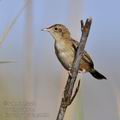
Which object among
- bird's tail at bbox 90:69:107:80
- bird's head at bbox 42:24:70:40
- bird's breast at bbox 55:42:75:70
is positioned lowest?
bird's tail at bbox 90:69:107:80

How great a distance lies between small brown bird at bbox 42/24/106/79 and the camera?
2.34ft

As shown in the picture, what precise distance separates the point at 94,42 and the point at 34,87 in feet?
0.48

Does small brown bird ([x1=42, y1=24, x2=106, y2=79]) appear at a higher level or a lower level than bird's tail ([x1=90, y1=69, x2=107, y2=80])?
higher

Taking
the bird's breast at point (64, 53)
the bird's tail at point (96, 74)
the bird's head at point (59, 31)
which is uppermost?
the bird's head at point (59, 31)

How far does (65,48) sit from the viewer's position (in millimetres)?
735

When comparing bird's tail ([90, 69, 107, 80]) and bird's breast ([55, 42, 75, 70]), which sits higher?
bird's breast ([55, 42, 75, 70])

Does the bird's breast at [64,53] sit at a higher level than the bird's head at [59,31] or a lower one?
lower

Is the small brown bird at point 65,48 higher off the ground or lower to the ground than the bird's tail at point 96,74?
higher

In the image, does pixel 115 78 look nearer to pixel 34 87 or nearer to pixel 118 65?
pixel 118 65

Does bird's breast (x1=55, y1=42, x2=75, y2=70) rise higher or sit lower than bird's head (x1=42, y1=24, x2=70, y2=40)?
lower

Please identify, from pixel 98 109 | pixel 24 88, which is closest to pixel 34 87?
pixel 24 88

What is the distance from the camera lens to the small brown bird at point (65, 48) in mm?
713

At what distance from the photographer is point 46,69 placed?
0.78 meters

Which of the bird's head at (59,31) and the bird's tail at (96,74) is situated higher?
the bird's head at (59,31)
